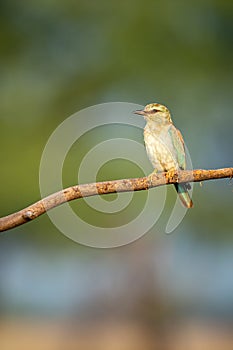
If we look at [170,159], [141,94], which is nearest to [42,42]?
[141,94]

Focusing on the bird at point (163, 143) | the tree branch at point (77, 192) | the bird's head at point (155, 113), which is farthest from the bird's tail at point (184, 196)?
the tree branch at point (77, 192)

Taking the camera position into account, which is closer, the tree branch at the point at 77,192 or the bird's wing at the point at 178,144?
the tree branch at the point at 77,192

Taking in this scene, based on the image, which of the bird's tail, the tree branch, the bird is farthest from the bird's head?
the tree branch

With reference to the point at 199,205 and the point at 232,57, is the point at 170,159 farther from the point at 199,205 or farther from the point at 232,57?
the point at 232,57

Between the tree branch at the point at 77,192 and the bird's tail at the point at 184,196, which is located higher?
the bird's tail at the point at 184,196

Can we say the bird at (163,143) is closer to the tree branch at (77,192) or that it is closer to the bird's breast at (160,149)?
the bird's breast at (160,149)

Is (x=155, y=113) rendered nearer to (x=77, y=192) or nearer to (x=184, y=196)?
(x=184, y=196)

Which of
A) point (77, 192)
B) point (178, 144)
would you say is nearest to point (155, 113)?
point (178, 144)

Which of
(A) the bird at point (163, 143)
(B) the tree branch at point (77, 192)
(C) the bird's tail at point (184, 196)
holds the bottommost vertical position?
(B) the tree branch at point (77, 192)
